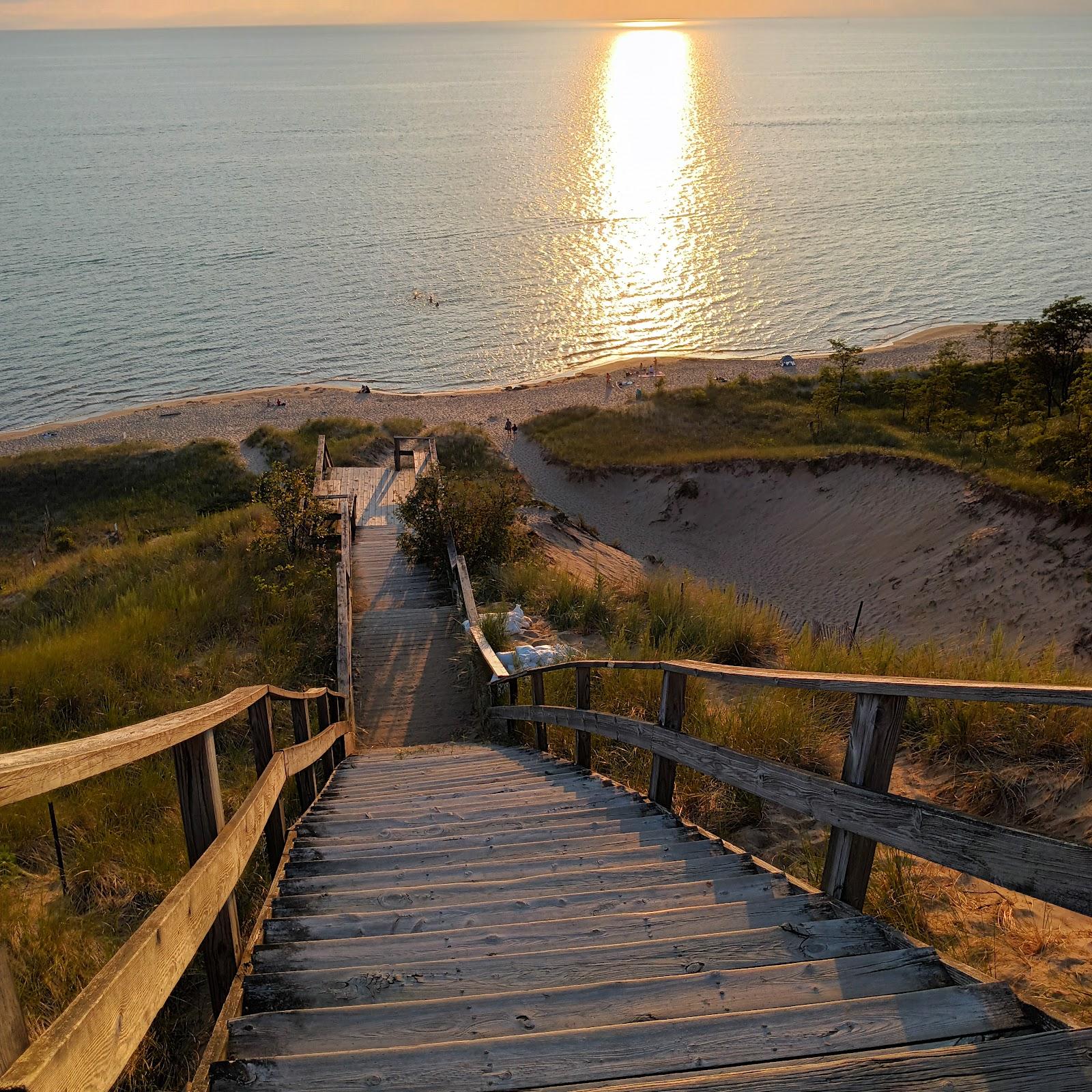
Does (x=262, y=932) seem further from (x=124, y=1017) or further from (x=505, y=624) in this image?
(x=505, y=624)

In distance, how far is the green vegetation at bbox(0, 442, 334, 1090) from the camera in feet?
12.9

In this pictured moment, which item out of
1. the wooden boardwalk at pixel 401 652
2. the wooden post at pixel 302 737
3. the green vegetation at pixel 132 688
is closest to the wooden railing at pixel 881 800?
the green vegetation at pixel 132 688

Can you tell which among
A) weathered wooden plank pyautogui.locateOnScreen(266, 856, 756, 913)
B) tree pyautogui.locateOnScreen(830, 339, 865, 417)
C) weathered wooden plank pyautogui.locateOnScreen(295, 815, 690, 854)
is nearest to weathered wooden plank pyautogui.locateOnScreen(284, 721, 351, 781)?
weathered wooden plank pyautogui.locateOnScreen(295, 815, 690, 854)

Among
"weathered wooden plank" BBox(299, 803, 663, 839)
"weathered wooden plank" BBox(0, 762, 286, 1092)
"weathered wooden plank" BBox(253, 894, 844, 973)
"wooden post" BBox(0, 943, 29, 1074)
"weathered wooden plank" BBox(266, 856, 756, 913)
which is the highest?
"wooden post" BBox(0, 943, 29, 1074)

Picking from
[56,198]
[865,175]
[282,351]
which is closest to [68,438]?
[282,351]

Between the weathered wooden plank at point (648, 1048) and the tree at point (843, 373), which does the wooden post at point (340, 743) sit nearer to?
the weathered wooden plank at point (648, 1048)

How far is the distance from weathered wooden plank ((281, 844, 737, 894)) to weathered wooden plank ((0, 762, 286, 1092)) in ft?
3.61

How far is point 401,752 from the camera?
27.6 feet

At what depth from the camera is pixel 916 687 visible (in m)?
2.68

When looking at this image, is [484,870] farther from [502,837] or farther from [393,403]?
[393,403]

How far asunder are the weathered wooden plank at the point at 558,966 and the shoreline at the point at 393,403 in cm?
3252

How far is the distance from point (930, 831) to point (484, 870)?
2.11 metres

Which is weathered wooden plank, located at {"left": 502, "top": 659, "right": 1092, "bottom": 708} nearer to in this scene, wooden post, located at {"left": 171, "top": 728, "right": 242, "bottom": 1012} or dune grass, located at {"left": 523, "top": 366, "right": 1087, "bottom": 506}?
wooden post, located at {"left": 171, "top": 728, "right": 242, "bottom": 1012}

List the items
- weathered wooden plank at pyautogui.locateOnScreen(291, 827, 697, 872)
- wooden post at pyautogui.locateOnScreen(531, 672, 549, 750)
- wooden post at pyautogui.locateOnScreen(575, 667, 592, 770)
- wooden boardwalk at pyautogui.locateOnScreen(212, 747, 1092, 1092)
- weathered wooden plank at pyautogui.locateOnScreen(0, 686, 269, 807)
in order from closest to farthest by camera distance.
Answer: weathered wooden plank at pyautogui.locateOnScreen(0, 686, 269, 807)
wooden boardwalk at pyautogui.locateOnScreen(212, 747, 1092, 1092)
weathered wooden plank at pyautogui.locateOnScreen(291, 827, 697, 872)
wooden post at pyautogui.locateOnScreen(575, 667, 592, 770)
wooden post at pyautogui.locateOnScreen(531, 672, 549, 750)
